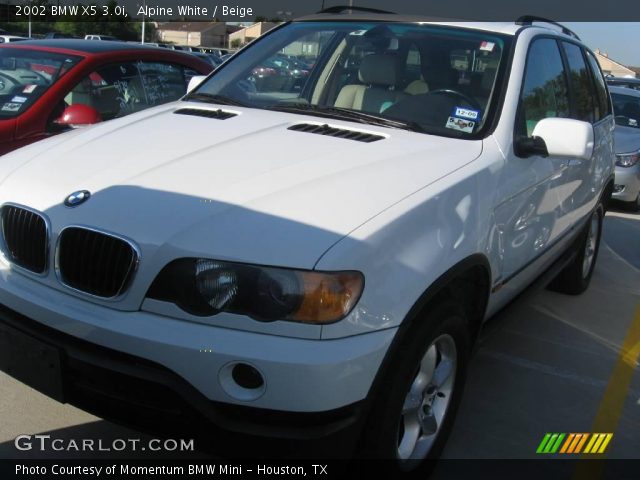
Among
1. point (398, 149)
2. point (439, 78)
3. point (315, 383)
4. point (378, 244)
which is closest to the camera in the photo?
point (315, 383)

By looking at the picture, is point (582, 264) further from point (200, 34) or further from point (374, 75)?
point (200, 34)

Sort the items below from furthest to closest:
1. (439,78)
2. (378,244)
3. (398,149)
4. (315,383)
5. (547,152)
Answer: (439,78) < (547,152) < (398,149) < (378,244) < (315,383)

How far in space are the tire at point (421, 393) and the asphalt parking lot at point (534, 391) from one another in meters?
0.35

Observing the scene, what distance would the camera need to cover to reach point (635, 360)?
4.35 m

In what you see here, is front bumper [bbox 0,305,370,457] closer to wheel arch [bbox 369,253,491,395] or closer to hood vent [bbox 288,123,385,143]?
wheel arch [bbox 369,253,491,395]

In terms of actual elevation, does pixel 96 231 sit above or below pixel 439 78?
below

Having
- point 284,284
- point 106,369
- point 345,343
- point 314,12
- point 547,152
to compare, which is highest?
point 314,12

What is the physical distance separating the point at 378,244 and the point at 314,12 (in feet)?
8.88

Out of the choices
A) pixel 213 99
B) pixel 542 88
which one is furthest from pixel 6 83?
pixel 542 88

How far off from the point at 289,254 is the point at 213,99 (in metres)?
1.90

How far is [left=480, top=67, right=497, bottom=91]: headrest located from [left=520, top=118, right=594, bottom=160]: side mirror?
0.31 metres

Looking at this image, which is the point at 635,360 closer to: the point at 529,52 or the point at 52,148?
the point at 529,52

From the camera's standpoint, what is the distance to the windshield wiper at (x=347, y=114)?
3242mm

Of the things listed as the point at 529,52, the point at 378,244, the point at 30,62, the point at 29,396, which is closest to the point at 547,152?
the point at 529,52
